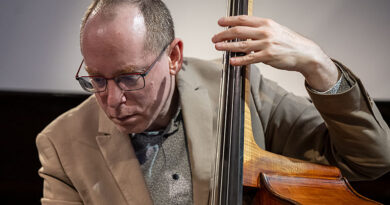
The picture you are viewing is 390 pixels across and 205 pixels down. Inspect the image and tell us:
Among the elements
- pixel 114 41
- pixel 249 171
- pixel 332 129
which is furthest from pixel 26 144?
pixel 332 129

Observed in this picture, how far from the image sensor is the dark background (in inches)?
58.3

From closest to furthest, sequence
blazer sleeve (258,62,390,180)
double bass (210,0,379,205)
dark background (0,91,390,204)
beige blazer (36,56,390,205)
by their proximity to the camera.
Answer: double bass (210,0,379,205) < blazer sleeve (258,62,390,180) < beige blazer (36,56,390,205) < dark background (0,91,390,204)

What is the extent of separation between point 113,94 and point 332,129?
0.57 m

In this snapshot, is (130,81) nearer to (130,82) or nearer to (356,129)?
(130,82)

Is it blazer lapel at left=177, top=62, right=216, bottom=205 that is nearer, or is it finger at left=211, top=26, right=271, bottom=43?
finger at left=211, top=26, right=271, bottom=43

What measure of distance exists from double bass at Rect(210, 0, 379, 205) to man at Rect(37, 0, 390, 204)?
10 cm

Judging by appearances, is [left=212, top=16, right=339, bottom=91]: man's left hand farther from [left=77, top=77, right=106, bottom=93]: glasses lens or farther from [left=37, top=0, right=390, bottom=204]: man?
[left=77, top=77, right=106, bottom=93]: glasses lens

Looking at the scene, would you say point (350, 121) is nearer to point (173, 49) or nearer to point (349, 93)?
point (349, 93)

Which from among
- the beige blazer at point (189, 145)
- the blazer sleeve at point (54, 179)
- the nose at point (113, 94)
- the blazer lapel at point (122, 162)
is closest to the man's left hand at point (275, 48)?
the beige blazer at point (189, 145)

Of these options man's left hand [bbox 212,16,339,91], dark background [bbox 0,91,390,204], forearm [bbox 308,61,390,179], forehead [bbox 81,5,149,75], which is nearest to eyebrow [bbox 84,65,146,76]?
forehead [bbox 81,5,149,75]

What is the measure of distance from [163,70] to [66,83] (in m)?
0.68

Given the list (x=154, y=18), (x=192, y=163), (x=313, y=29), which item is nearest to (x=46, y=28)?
(x=154, y=18)

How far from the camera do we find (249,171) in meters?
0.83

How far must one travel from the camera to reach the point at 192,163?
1.10 meters
